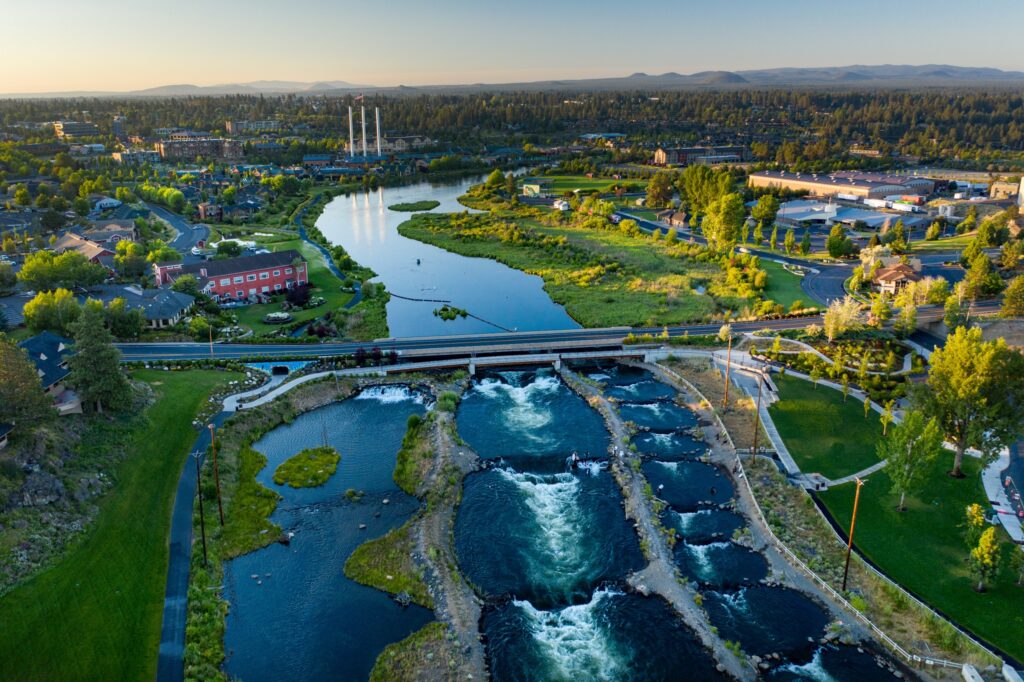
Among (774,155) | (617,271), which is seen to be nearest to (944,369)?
(617,271)

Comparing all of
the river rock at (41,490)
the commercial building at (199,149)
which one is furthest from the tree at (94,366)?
the commercial building at (199,149)

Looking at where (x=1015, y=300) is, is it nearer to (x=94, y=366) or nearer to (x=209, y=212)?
(x=94, y=366)

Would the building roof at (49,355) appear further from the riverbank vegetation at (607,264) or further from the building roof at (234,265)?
the riverbank vegetation at (607,264)

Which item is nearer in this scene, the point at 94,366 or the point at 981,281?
the point at 94,366

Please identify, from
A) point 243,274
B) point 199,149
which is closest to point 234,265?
point 243,274

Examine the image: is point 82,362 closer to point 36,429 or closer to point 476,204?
point 36,429
